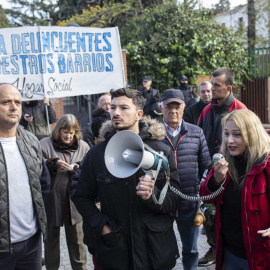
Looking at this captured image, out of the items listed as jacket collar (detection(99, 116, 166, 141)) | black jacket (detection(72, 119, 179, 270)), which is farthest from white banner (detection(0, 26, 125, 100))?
black jacket (detection(72, 119, 179, 270))

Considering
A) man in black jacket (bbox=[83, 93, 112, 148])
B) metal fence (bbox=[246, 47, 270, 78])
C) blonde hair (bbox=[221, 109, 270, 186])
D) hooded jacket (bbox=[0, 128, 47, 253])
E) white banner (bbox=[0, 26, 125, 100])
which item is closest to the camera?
blonde hair (bbox=[221, 109, 270, 186])

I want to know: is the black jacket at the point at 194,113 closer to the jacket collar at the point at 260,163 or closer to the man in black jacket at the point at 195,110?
the man in black jacket at the point at 195,110

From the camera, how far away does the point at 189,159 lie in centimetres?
339

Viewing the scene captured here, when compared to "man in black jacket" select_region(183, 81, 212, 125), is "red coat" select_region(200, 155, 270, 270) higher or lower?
lower

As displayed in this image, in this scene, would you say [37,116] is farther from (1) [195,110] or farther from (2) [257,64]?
(2) [257,64]

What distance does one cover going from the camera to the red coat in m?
2.29

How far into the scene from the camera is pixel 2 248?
2477 millimetres

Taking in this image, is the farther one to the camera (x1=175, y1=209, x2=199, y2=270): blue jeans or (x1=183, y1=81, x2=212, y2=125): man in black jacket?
(x1=183, y1=81, x2=212, y2=125): man in black jacket

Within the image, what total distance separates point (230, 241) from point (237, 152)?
2.13 ft

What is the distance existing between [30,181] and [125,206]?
852mm

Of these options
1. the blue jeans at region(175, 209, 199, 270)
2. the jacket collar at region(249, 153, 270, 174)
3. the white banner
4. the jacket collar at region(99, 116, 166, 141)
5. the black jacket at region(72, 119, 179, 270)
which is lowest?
the blue jeans at region(175, 209, 199, 270)

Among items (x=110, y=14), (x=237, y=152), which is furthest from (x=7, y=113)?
(x=110, y=14)

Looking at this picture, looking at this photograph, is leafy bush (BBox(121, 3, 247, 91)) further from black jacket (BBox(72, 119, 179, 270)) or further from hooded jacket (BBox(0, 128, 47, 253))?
black jacket (BBox(72, 119, 179, 270))

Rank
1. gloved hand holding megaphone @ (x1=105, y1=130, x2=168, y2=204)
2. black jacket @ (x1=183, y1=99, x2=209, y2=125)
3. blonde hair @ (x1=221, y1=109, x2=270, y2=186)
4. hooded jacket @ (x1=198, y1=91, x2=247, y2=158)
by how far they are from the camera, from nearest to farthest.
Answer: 1. gloved hand holding megaphone @ (x1=105, y1=130, x2=168, y2=204)
2. blonde hair @ (x1=221, y1=109, x2=270, y2=186)
3. hooded jacket @ (x1=198, y1=91, x2=247, y2=158)
4. black jacket @ (x1=183, y1=99, x2=209, y2=125)
